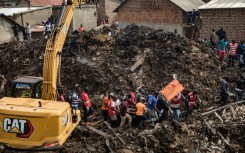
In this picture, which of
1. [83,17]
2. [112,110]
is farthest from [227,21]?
[112,110]

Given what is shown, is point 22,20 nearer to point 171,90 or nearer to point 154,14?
point 154,14

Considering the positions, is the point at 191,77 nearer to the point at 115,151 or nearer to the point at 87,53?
the point at 87,53

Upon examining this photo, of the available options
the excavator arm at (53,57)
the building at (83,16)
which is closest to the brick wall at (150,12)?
the building at (83,16)

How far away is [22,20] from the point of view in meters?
28.3

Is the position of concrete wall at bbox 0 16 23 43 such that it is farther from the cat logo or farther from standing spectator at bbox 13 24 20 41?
the cat logo

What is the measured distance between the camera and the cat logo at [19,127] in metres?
10.5

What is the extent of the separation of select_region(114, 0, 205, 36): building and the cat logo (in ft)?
76.2

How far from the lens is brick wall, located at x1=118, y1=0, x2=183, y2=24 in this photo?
1297 inches

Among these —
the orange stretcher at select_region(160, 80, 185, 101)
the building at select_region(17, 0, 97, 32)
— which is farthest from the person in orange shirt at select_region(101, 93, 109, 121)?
the building at select_region(17, 0, 97, 32)

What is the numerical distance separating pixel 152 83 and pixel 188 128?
4.90m

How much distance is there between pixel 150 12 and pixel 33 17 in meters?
11.0

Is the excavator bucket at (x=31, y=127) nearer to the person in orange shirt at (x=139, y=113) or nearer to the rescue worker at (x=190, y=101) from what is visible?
the person in orange shirt at (x=139, y=113)

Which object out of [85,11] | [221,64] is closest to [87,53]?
[221,64]

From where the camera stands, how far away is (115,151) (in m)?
12.8
